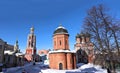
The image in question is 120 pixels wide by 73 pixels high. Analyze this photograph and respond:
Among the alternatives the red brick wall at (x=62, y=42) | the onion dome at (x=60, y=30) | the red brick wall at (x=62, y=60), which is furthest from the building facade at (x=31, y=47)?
the red brick wall at (x=62, y=60)

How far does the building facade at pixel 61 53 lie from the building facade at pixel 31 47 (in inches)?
2049

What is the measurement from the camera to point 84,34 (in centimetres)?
1814

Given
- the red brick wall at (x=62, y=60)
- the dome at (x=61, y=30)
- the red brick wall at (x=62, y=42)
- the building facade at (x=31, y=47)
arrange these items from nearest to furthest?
the red brick wall at (x=62, y=60)
the red brick wall at (x=62, y=42)
the dome at (x=61, y=30)
the building facade at (x=31, y=47)

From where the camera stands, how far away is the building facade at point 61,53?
36469 mm

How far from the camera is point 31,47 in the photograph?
294 ft

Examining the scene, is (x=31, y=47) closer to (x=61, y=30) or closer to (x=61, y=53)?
(x=61, y=30)

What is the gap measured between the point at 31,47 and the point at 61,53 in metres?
56.1

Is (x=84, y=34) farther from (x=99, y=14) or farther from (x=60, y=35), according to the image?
(x=60, y=35)

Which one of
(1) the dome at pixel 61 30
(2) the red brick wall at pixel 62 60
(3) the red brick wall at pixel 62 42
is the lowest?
(2) the red brick wall at pixel 62 60

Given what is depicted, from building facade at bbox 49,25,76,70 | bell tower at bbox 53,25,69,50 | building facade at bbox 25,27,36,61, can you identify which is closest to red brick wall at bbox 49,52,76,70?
building facade at bbox 49,25,76,70

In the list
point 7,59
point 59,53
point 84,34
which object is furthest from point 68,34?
point 7,59

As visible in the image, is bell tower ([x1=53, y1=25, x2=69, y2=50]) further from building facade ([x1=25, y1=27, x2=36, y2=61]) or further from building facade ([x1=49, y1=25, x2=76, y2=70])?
building facade ([x1=25, y1=27, x2=36, y2=61])

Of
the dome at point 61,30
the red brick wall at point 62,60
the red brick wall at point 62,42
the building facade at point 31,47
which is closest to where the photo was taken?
the red brick wall at point 62,60

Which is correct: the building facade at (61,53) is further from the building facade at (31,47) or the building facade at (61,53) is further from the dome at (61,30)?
the building facade at (31,47)
